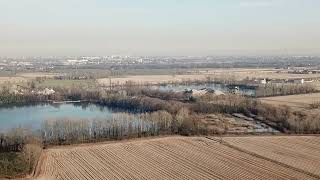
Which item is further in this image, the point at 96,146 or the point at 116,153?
the point at 96,146

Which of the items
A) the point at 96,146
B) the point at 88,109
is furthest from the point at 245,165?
the point at 88,109

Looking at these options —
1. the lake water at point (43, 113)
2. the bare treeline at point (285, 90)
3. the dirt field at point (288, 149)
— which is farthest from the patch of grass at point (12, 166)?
the bare treeline at point (285, 90)

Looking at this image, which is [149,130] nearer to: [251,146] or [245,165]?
[251,146]

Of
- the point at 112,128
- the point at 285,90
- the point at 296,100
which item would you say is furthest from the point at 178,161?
the point at 285,90

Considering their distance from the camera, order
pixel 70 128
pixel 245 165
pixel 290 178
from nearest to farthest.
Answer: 1. pixel 290 178
2. pixel 245 165
3. pixel 70 128

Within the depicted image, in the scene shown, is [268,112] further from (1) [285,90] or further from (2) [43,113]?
(2) [43,113]

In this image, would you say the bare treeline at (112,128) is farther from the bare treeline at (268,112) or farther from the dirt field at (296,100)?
the dirt field at (296,100)

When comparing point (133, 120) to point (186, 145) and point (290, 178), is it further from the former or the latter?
point (290, 178)

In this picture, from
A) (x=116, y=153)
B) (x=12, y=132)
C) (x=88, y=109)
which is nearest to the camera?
(x=116, y=153)
